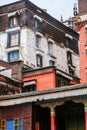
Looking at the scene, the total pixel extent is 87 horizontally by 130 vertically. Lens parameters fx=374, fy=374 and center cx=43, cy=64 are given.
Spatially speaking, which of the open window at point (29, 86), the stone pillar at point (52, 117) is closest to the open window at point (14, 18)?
the open window at point (29, 86)

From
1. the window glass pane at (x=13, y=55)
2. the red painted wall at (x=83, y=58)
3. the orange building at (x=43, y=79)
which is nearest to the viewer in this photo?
the orange building at (x=43, y=79)

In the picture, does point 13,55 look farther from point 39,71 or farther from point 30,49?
point 39,71

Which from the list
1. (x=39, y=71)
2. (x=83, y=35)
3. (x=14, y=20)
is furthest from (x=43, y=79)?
(x=14, y=20)

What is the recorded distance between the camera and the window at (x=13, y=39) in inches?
2103

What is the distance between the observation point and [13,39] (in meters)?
53.8

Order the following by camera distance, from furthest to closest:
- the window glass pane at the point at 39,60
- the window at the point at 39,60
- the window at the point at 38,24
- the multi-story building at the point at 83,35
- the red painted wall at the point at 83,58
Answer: the window at the point at 38,24 → the window glass pane at the point at 39,60 → the window at the point at 39,60 → the multi-story building at the point at 83,35 → the red painted wall at the point at 83,58

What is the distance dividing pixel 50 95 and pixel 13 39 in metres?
27.1

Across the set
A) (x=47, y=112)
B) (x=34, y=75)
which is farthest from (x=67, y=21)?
(x=47, y=112)

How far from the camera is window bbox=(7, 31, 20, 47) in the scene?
53.4m

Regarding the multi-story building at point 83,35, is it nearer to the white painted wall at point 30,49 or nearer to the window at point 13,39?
the white painted wall at point 30,49

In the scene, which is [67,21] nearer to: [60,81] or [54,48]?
[54,48]

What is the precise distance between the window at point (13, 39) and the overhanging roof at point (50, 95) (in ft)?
80.4

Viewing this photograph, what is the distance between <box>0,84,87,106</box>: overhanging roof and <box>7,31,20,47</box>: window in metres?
24.5

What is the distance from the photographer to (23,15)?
5366 centimetres
